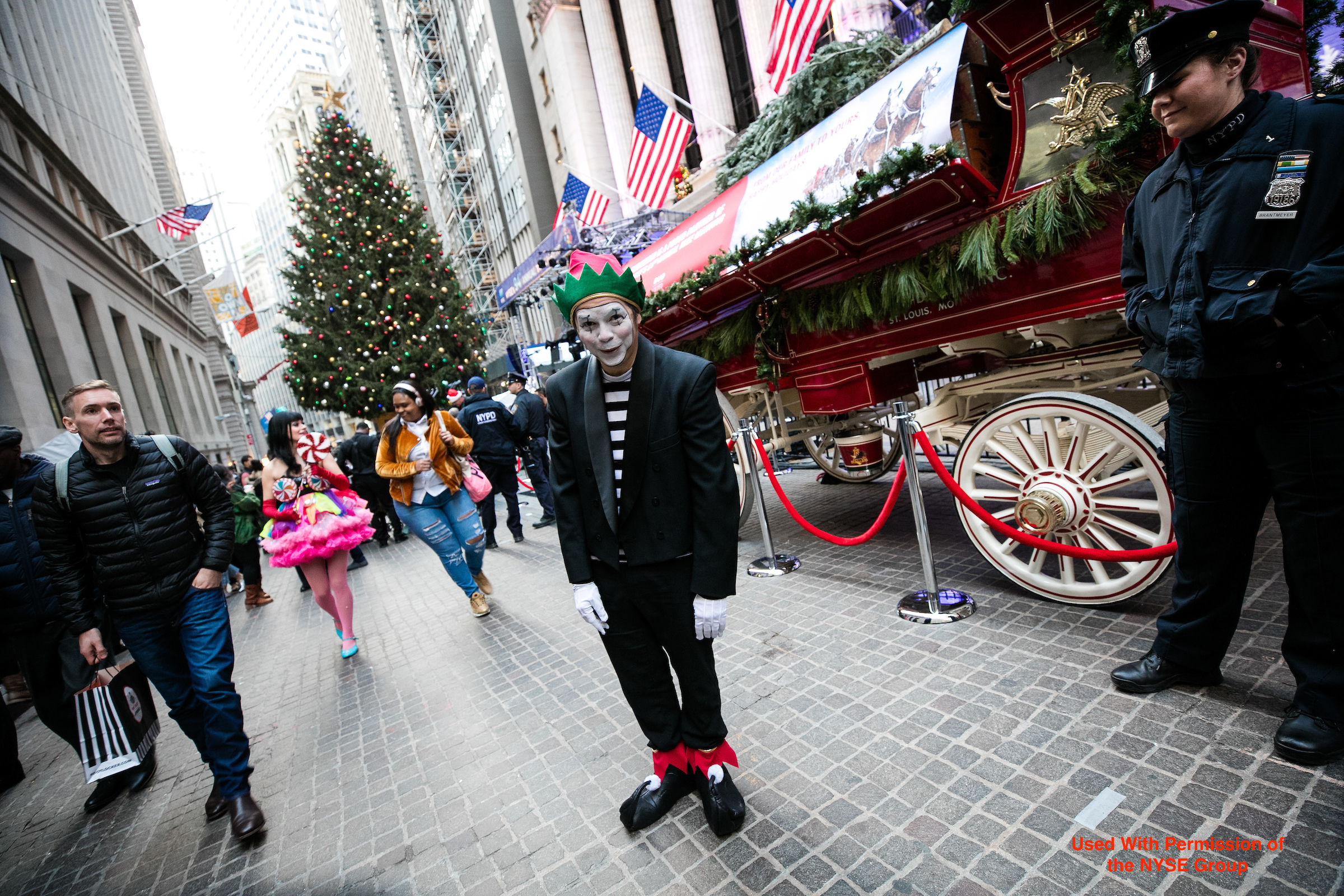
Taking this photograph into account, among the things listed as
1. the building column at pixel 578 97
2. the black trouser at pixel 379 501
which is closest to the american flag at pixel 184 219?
the black trouser at pixel 379 501

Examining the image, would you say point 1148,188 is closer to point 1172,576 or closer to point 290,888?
point 1172,576

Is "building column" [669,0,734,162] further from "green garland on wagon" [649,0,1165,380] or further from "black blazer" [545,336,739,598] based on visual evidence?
"black blazer" [545,336,739,598]

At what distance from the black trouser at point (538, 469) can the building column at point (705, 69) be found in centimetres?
1093

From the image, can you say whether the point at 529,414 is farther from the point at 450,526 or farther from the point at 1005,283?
the point at 1005,283

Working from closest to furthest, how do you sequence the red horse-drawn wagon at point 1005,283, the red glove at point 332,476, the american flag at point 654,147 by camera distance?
the red horse-drawn wagon at point 1005,283
the red glove at point 332,476
the american flag at point 654,147

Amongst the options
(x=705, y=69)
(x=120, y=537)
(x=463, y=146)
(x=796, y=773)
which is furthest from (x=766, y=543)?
(x=463, y=146)

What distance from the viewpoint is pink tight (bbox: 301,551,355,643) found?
4465 millimetres

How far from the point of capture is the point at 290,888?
7.30 ft

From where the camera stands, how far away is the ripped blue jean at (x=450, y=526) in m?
4.76

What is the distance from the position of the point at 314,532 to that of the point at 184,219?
12.9 meters

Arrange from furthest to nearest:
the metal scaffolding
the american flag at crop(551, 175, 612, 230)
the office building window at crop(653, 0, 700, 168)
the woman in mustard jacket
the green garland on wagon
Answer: the metal scaffolding → the office building window at crop(653, 0, 700, 168) → the american flag at crop(551, 175, 612, 230) → the woman in mustard jacket → the green garland on wagon

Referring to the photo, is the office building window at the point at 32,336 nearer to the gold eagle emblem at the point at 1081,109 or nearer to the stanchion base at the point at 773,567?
the stanchion base at the point at 773,567

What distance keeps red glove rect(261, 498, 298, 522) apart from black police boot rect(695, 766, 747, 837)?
368 centimetres

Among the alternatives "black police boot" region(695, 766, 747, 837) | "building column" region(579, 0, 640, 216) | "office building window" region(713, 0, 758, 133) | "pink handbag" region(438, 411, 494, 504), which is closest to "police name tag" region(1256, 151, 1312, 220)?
"black police boot" region(695, 766, 747, 837)
